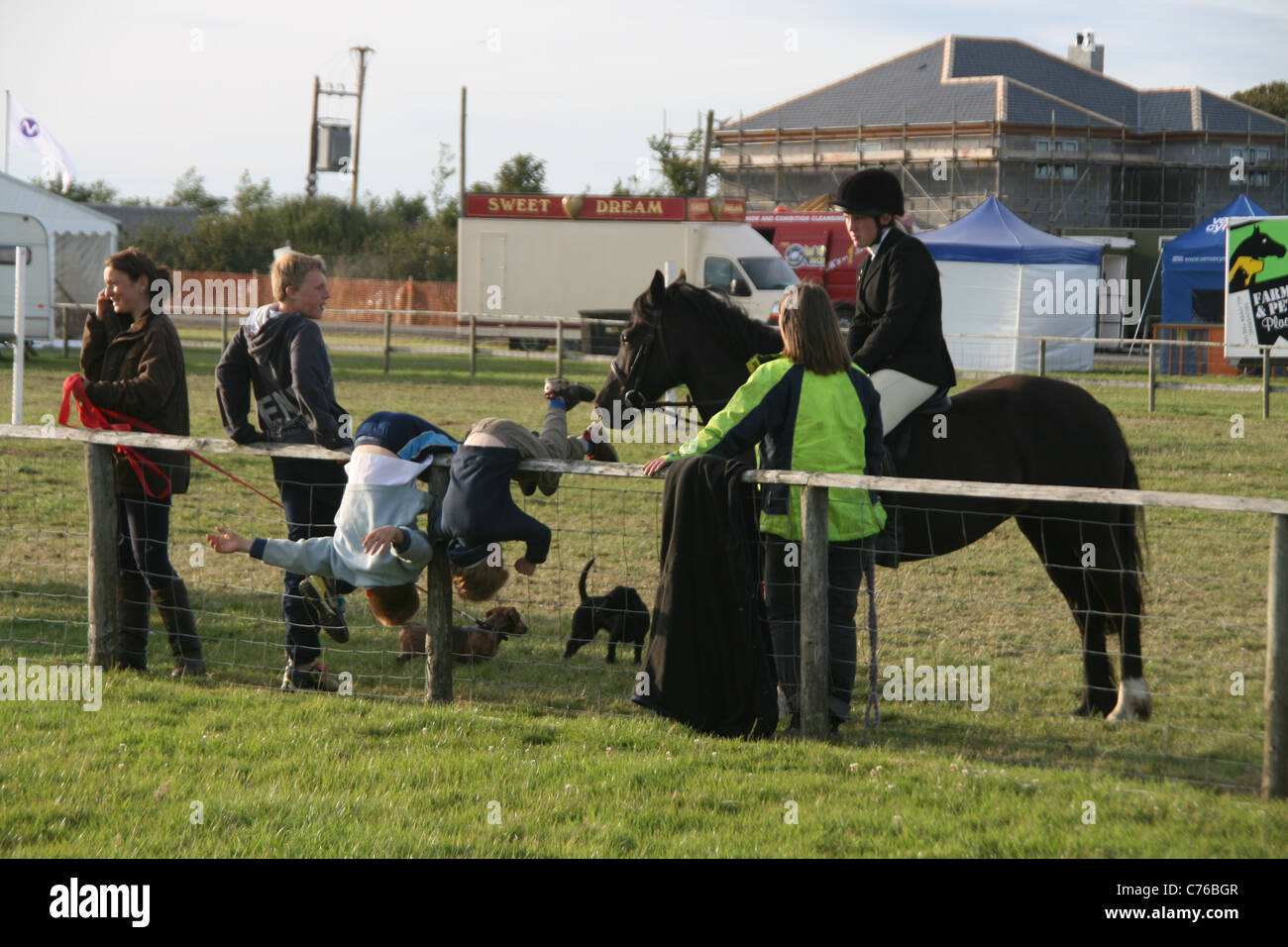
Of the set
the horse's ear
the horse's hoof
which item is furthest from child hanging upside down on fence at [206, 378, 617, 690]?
the horse's hoof

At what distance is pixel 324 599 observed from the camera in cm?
557

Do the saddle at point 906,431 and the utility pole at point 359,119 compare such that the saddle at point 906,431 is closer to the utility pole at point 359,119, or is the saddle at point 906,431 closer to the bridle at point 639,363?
the bridle at point 639,363

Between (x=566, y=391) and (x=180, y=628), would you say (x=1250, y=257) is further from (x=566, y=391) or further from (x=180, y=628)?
(x=180, y=628)

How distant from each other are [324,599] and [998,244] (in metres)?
21.8

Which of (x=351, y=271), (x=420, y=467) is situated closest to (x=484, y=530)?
(x=420, y=467)

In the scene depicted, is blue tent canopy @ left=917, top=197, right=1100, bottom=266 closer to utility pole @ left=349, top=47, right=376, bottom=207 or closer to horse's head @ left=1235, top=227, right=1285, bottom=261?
horse's head @ left=1235, top=227, right=1285, bottom=261

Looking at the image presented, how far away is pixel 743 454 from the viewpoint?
19.1ft

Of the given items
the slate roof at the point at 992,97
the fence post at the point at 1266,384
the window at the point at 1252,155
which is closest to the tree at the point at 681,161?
the slate roof at the point at 992,97

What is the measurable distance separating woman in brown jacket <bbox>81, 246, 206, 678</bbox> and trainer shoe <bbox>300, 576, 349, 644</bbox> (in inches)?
32.5

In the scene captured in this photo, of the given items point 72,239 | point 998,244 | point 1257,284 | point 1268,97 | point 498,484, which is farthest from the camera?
point 1268,97

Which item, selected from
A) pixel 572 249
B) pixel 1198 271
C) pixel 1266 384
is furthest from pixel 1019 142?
pixel 1266 384

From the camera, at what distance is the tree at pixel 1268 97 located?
2393 inches

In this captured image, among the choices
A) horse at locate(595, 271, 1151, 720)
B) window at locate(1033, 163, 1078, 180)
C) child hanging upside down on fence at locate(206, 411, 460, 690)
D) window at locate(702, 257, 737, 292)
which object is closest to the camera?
child hanging upside down on fence at locate(206, 411, 460, 690)

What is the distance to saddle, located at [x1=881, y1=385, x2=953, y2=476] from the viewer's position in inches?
228
